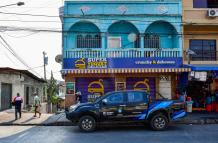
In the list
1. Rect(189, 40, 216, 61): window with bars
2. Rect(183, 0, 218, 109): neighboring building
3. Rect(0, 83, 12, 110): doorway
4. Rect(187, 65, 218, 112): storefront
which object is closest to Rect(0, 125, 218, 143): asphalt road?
Rect(187, 65, 218, 112): storefront

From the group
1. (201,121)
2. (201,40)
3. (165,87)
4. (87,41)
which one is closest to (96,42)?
(87,41)

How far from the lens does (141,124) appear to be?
18875mm

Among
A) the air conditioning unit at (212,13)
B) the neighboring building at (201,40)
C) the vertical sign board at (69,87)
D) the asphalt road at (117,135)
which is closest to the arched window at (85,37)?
the vertical sign board at (69,87)

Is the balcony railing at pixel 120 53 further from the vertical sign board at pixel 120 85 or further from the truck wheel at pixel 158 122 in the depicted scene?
the truck wheel at pixel 158 122

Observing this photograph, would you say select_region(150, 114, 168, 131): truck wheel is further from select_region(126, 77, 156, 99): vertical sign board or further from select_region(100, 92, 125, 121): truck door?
select_region(126, 77, 156, 99): vertical sign board

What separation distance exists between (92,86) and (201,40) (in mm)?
7458

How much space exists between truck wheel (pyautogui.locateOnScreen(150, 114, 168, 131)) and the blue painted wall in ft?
25.9

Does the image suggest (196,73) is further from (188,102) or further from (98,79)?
(98,79)

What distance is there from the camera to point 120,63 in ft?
77.8

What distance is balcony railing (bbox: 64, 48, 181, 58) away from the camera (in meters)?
23.6

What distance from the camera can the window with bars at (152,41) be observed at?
985 inches

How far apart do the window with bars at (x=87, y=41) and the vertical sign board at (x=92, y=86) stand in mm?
2071

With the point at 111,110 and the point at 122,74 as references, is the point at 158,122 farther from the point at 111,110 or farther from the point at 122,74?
the point at 122,74

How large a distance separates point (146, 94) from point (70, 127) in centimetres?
416
